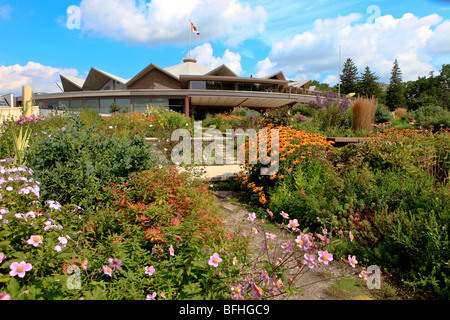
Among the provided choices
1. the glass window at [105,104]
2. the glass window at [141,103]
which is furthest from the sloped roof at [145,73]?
the glass window at [141,103]

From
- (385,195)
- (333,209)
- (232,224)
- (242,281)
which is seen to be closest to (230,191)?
(232,224)

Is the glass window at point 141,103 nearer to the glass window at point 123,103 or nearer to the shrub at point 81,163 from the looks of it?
the glass window at point 123,103

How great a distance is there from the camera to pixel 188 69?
136 ft

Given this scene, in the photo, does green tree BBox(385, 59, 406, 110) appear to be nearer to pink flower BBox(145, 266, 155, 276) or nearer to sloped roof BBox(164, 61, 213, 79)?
sloped roof BBox(164, 61, 213, 79)

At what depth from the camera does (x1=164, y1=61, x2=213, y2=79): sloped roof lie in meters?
40.7

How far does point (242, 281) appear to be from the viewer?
1.73 m

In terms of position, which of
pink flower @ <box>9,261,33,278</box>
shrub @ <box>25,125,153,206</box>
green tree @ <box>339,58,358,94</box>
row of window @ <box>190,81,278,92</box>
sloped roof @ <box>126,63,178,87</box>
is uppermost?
green tree @ <box>339,58,358,94</box>

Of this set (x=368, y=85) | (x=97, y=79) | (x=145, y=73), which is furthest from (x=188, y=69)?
(x=368, y=85)

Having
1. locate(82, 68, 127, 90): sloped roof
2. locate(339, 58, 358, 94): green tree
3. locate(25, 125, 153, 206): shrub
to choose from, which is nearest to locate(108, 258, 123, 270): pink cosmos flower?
locate(25, 125, 153, 206): shrub

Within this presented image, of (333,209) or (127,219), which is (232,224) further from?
(127,219)

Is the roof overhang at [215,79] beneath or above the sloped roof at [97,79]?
beneath

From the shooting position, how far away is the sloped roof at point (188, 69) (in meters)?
40.7

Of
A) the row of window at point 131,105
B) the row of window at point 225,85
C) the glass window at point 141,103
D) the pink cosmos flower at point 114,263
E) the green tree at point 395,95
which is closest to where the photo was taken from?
the pink cosmos flower at point 114,263
